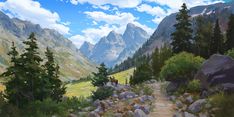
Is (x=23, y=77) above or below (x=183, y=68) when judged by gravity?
below

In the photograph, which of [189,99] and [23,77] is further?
[23,77]

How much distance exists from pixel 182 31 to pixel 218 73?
132ft

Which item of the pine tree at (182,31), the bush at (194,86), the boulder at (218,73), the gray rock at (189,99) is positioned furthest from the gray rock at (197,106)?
the pine tree at (182,31)

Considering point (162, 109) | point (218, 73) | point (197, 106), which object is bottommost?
point (162, 109)

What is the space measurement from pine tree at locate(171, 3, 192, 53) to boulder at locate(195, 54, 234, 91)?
35681mm

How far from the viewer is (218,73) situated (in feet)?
105

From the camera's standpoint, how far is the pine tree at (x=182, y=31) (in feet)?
229

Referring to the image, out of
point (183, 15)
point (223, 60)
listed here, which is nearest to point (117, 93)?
point (223, 60)

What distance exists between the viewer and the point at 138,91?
135ft

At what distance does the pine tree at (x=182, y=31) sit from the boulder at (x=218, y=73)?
35681mm

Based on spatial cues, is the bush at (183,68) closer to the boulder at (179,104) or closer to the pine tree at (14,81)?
the boulder at (179,104)

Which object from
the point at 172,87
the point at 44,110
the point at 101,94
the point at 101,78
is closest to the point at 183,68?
the point at 172,87

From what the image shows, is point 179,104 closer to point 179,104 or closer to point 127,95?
point 179,104

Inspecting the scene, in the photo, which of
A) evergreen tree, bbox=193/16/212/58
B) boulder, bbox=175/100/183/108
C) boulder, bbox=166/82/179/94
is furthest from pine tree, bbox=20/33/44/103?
evergreen tree, bbox=193/16/212/58
